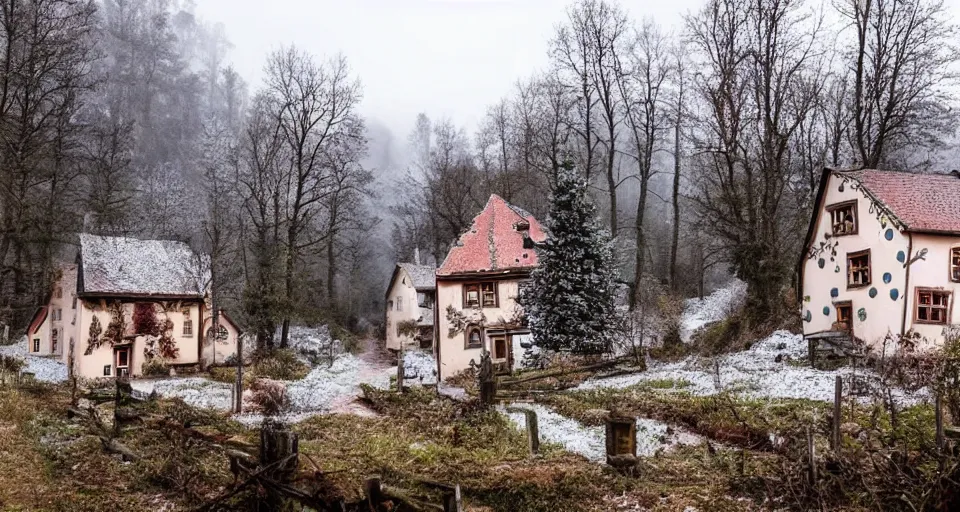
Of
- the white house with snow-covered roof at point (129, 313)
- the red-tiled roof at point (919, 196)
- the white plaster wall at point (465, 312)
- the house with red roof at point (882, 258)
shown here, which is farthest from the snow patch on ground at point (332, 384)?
the red-tiled roof at point (919, 196)

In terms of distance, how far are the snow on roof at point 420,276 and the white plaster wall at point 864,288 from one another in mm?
24155

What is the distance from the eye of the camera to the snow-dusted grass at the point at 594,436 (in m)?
11.6

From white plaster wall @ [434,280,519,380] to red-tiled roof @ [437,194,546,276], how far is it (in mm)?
816

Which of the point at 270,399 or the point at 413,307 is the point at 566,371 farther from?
the point at 413,307

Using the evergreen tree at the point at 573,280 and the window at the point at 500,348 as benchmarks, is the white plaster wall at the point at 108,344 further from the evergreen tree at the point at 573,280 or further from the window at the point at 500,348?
the evergreen tree at the point at 573,280

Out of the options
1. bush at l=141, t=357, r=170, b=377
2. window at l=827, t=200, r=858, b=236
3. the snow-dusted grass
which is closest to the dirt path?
the snow-dusted grass

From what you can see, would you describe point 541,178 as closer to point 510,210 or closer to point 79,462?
point 510,210

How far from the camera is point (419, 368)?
32500 millimetres

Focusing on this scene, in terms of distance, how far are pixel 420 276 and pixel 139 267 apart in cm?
1807

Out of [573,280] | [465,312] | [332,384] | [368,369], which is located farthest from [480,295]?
[368,369]

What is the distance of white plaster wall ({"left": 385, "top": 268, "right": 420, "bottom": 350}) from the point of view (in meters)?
42.8

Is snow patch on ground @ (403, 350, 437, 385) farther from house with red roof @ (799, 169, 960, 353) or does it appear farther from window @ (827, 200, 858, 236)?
window @ (827, 200, 858, 236)

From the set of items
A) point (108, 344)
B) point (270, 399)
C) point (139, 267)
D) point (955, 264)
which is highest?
point (139, 267)

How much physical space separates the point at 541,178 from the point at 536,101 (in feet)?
18.4
